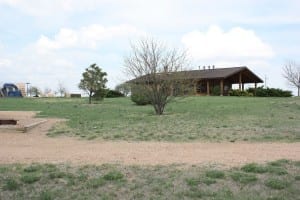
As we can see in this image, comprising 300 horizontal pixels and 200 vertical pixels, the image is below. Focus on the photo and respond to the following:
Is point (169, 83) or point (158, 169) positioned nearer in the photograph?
point (158, 169)

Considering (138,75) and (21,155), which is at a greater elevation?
(138,75)

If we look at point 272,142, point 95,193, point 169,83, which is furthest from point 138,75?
point 95,193

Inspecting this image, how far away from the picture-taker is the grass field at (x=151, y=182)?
6.38 meters

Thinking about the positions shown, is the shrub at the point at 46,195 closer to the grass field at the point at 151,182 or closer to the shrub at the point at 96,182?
the grass field at the point at 151,182

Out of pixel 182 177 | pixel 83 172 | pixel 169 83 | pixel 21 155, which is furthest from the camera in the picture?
pixel 169 83

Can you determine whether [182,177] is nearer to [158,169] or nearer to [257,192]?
[158,169]

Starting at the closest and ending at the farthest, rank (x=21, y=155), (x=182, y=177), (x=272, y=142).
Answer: (x=182, y=177)
(x=21, y=155)
(x=272, y=142)

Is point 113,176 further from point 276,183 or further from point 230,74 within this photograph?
point 230,74

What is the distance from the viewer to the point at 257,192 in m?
6.45

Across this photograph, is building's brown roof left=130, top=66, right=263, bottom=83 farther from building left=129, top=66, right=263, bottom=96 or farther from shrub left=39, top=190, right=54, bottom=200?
shrub left=39, top=190, right=54, bottom=200

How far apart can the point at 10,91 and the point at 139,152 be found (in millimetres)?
60269

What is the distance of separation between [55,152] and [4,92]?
193 ft

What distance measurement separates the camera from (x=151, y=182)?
700cm

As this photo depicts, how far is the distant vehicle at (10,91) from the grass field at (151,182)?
6008 centimetres
